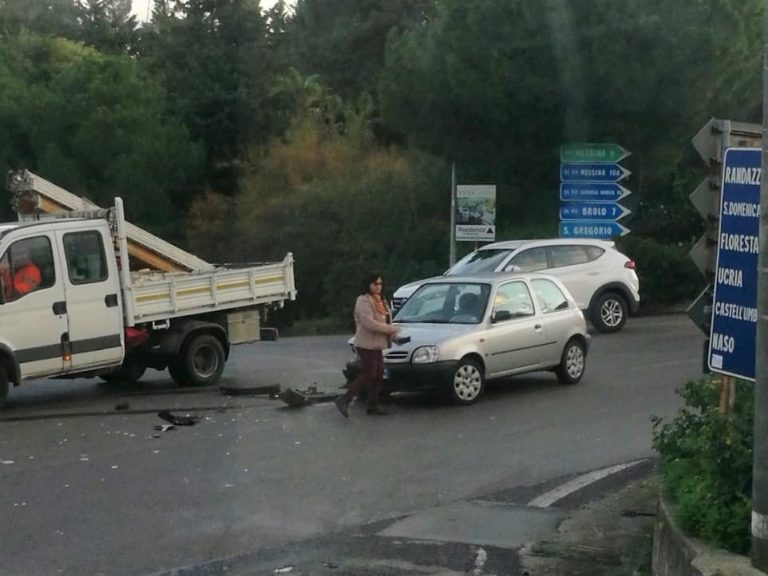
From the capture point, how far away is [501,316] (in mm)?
15953

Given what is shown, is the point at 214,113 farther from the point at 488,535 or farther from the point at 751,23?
the point at 488,535

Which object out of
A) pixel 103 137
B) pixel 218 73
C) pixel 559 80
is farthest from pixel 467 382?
pixel 218 73

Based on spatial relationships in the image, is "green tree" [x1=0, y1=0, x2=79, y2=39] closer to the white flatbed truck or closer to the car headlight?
the white flatbed truck

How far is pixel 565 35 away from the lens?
29.0m

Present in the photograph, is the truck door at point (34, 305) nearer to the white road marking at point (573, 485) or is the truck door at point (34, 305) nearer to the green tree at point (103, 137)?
the white road marking at point (573, 485)

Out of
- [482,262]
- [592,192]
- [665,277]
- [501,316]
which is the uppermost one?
[592,192]

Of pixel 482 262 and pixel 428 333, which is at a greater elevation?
pixel 428 333

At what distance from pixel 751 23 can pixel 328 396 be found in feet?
59.3

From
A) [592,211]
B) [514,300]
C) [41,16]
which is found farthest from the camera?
[41,16]

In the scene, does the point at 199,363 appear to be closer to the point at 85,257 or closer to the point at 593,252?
the point at 85,257

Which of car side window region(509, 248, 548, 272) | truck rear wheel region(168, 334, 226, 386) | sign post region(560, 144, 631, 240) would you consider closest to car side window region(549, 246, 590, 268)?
car side window region(509, 248, 548, 272)

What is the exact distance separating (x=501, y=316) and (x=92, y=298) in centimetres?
496

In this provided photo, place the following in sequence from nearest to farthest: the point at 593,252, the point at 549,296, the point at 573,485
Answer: the point at 573,485 → the point at 549,296 → the point at 593,252

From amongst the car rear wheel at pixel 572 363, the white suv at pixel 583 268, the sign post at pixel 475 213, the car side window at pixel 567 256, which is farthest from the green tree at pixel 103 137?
the car rear wheel at pixel 572 363
